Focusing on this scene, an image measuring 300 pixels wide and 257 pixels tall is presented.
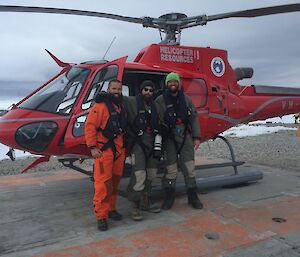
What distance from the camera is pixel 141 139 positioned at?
168 inches

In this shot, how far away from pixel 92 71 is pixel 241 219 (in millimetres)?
2876

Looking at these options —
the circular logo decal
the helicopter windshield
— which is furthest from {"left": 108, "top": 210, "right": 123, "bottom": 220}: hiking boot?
the circular logo decal

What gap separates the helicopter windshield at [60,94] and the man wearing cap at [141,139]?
35.1 inches

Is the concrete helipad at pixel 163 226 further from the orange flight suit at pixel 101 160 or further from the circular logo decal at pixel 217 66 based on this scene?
the circular logo decal at pixel 217 66

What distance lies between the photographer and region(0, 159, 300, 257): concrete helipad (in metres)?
3.33

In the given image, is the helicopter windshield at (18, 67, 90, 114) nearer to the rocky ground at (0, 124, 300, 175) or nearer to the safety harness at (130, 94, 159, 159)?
the safety harness at (130, 94, 159, 159)

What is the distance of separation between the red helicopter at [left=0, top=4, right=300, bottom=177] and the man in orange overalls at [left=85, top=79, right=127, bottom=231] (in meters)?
0.54

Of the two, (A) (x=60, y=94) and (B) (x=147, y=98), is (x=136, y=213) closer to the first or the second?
(B) (x=147, y=98)

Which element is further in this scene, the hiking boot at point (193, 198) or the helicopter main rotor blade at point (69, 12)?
the hiking boot at point (193, 198)

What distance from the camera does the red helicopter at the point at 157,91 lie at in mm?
4434

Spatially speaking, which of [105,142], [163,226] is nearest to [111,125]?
[105,142]

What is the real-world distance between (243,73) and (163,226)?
13.5 ft

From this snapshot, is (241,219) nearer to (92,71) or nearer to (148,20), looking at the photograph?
(92,71)

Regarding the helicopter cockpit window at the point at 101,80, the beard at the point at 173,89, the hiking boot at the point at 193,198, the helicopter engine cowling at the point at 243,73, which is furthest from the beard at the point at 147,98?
the helicopter engine cowling at the point at 243,73
